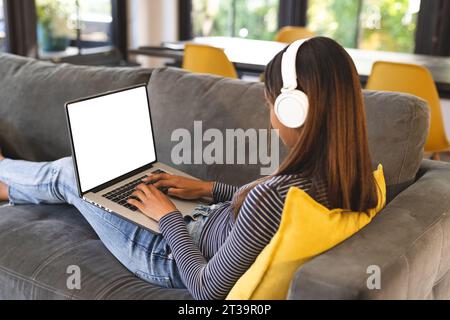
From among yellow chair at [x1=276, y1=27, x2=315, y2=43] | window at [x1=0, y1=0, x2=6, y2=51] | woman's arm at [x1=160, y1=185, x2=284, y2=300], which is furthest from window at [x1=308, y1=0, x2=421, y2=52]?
woman's arm at [x1=160, y1=185, x2=284, y2=300]

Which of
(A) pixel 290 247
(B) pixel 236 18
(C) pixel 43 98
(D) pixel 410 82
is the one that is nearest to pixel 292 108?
(A) pixel 290 247

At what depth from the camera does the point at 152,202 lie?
146cm

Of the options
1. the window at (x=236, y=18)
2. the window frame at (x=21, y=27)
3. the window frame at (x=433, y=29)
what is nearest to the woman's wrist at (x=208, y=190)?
the window frame at (x=21, y=27)

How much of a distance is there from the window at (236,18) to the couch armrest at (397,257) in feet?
10.9

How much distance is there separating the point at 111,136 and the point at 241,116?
1.32 feet

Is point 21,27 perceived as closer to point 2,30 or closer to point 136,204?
point 2,30

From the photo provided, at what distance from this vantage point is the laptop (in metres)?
1.55

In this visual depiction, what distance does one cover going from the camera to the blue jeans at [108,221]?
1.44 meters

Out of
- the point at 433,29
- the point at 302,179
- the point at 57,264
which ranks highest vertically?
the point at 433,29

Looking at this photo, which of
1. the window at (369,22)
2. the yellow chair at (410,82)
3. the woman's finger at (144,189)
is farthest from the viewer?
the window at (369,22)

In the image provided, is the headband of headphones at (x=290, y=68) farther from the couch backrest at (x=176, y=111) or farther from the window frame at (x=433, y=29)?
the window frame at (x=433, y=29)

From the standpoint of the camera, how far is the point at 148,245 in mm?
1468

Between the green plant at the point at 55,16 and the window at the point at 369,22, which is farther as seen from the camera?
the window at the point at 369,22

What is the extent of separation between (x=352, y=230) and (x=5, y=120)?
1.47 meters
